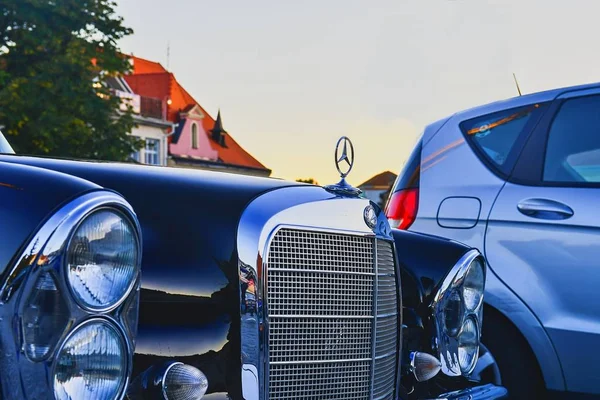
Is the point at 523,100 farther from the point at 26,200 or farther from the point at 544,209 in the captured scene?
the point at 26,200

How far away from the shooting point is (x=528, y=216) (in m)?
4.22

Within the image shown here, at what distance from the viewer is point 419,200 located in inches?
178

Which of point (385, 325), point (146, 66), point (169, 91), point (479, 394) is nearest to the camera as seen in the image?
point (385, 325)

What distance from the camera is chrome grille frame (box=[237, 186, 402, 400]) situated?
226cm

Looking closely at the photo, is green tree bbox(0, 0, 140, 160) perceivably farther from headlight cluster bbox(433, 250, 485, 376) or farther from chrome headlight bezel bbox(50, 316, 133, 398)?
chrome headlight bezel bbox(50, 316, 133, 398)

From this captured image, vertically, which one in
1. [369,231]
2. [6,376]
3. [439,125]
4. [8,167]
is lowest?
[6,376]

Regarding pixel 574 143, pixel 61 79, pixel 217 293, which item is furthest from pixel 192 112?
pixel 217 293

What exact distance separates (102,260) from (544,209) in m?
2.84

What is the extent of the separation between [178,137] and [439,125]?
4626cm

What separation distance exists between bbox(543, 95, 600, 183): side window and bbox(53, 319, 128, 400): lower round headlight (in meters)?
2.97

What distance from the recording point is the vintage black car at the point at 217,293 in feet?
5.84

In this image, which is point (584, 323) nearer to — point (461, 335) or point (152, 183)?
point (461, 335)

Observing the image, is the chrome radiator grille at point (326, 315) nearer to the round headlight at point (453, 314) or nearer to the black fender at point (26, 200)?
the round headlight at point (453, 314)

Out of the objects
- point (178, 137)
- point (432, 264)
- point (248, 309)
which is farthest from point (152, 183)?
point (178, 137)
